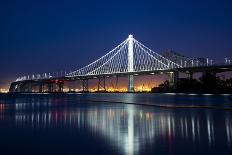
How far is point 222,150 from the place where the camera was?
6738mm

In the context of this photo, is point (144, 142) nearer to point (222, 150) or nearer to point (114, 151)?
point (114, 151)

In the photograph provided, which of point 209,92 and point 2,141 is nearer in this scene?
point 2,141

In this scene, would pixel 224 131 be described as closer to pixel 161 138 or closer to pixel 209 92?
pixel 161 138

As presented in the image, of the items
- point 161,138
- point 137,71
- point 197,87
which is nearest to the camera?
point 161,138

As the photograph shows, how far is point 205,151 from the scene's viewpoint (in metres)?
6.69

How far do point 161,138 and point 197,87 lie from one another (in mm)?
79198

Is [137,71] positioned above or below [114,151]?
above

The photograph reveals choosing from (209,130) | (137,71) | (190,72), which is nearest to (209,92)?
(190,72)

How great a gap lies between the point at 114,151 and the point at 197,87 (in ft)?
266

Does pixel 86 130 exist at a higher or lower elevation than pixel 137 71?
lower

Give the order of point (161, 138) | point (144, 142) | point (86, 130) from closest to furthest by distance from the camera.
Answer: point (144, 142), point (161, 138), point (86, 130)

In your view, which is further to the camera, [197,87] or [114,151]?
[197,87]

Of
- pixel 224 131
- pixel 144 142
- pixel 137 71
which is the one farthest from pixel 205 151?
pixel 137 71

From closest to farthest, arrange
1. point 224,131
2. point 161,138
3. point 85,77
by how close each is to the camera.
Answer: point 161,138 → point 224,131 → point 85,77
